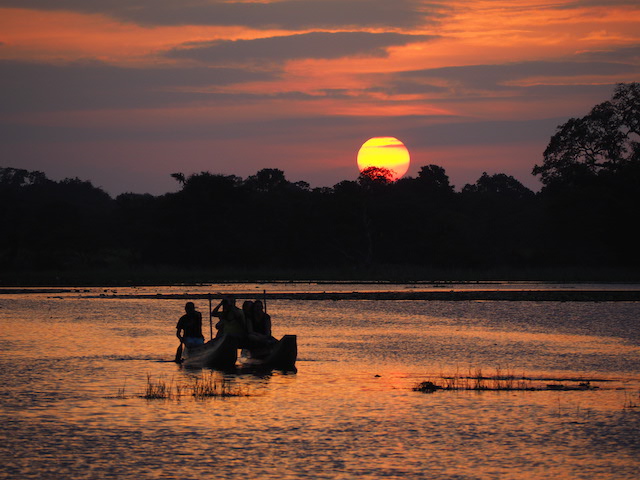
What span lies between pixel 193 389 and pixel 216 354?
440 cm

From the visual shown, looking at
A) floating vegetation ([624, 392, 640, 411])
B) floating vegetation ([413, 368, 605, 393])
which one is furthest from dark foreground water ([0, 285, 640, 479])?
floating vegetation ([413, 368, 605, 393])

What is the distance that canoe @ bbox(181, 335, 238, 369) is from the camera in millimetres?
27344

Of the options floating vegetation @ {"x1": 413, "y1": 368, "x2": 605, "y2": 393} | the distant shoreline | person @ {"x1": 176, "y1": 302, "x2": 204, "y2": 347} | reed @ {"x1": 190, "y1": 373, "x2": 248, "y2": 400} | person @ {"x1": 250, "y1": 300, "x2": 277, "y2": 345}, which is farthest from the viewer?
the distant shoreline

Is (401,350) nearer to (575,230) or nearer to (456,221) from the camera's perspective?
(575,230)

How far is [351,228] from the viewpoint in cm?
10194

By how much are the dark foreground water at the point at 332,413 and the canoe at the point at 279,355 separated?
48 cm

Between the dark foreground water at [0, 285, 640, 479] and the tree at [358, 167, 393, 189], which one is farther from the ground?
the tree at [358, 167, 393, 189]

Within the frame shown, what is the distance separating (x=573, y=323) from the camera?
44.7 metres

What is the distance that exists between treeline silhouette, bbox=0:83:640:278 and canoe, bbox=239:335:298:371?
222 feet

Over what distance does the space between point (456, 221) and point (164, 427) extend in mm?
95742

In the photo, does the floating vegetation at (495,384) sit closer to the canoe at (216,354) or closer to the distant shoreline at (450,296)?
the canoe at (216,354)

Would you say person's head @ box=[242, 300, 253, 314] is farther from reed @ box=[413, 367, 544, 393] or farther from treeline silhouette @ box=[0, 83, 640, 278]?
treeline silhouette @ box=[0, 83, 640, 278]

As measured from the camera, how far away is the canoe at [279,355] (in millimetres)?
26750

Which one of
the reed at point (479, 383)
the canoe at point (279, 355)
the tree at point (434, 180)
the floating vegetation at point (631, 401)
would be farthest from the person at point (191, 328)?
the tree at point (434, 180)
